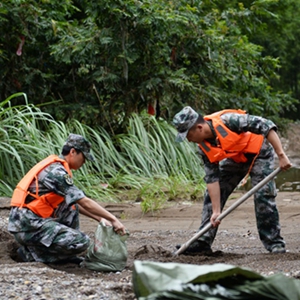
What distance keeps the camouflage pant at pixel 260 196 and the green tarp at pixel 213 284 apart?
3.16 m

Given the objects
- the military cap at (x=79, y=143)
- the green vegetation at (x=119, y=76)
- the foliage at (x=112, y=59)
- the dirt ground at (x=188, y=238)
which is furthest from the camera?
the foliage at (x=112, y=59)

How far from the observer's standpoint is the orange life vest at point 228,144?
644 centimetres

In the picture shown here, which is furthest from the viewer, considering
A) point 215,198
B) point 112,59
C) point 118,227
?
point 112,59

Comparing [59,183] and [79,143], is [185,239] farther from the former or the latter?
[59,183]

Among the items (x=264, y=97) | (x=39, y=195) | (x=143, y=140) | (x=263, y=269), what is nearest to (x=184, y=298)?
(x=263, y=269)

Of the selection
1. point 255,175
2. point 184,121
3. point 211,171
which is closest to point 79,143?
point 184,121

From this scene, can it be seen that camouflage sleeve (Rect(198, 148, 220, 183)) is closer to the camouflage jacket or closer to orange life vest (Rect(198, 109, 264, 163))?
orange life vest (Rect(198, 109, 264, 163))

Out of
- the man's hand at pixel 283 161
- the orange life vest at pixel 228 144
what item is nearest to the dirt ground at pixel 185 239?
the man's hand at pixel 283 161

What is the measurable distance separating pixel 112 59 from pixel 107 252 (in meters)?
7.31

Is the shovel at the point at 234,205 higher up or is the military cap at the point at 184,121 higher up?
the military cap at the point at 184,121

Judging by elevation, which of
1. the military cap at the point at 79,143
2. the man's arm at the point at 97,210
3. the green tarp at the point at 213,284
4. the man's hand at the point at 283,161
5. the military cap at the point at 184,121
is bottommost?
the man's arm at the point at 97,210

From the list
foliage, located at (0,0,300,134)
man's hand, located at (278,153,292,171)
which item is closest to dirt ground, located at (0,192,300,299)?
man's hand, located at (278,153,292,171)

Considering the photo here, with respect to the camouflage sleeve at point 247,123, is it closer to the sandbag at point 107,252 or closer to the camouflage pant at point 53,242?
the sandbag at point 107,252

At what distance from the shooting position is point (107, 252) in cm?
623
